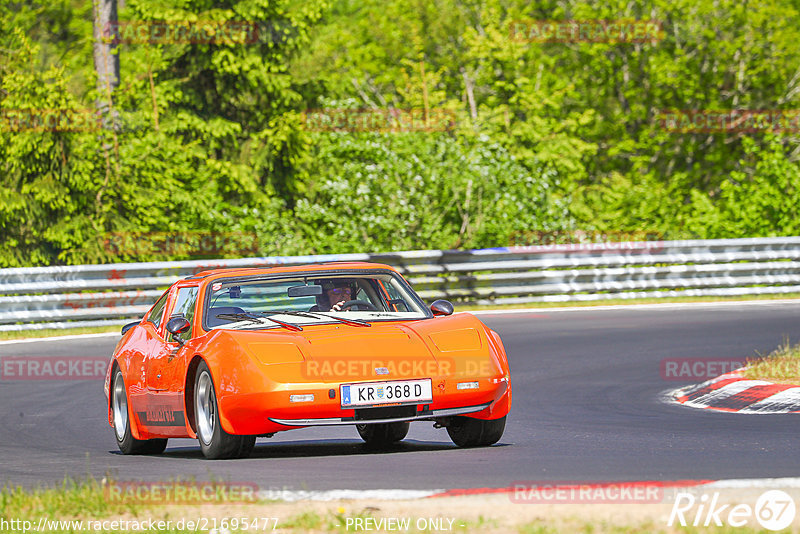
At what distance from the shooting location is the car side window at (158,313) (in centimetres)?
1027

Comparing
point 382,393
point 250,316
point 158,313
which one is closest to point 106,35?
point 158,313

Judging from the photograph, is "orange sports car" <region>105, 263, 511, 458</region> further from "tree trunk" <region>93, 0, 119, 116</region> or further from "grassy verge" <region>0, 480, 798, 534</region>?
"tree trunk" <region>93, 0, 119, 116</region>

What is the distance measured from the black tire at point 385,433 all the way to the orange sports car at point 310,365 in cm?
1

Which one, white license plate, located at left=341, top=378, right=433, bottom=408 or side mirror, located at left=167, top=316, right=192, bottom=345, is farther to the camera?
side mirror, located at left=167, top=316, right=192, bottom=345

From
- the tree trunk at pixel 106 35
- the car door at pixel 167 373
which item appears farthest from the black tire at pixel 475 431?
the tree trunk at pixel 106 35

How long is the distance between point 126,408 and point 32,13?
4160cm

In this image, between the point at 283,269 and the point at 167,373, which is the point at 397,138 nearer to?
the point at 283,269

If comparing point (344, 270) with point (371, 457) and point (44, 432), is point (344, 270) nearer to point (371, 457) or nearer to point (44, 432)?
point (371, 457)

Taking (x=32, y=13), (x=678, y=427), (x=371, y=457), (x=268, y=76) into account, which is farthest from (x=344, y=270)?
(x=32, y=13)

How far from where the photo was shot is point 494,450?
344 inches

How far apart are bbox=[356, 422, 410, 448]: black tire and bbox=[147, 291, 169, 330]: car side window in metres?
1.78

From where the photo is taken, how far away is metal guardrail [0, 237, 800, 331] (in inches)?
805

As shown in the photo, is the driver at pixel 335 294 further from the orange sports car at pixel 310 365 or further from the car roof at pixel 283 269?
the car roof at pixel 283 269

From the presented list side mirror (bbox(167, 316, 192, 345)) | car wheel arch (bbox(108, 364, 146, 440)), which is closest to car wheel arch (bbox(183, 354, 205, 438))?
side mirror (bbox(167, 316, 192, 345))
